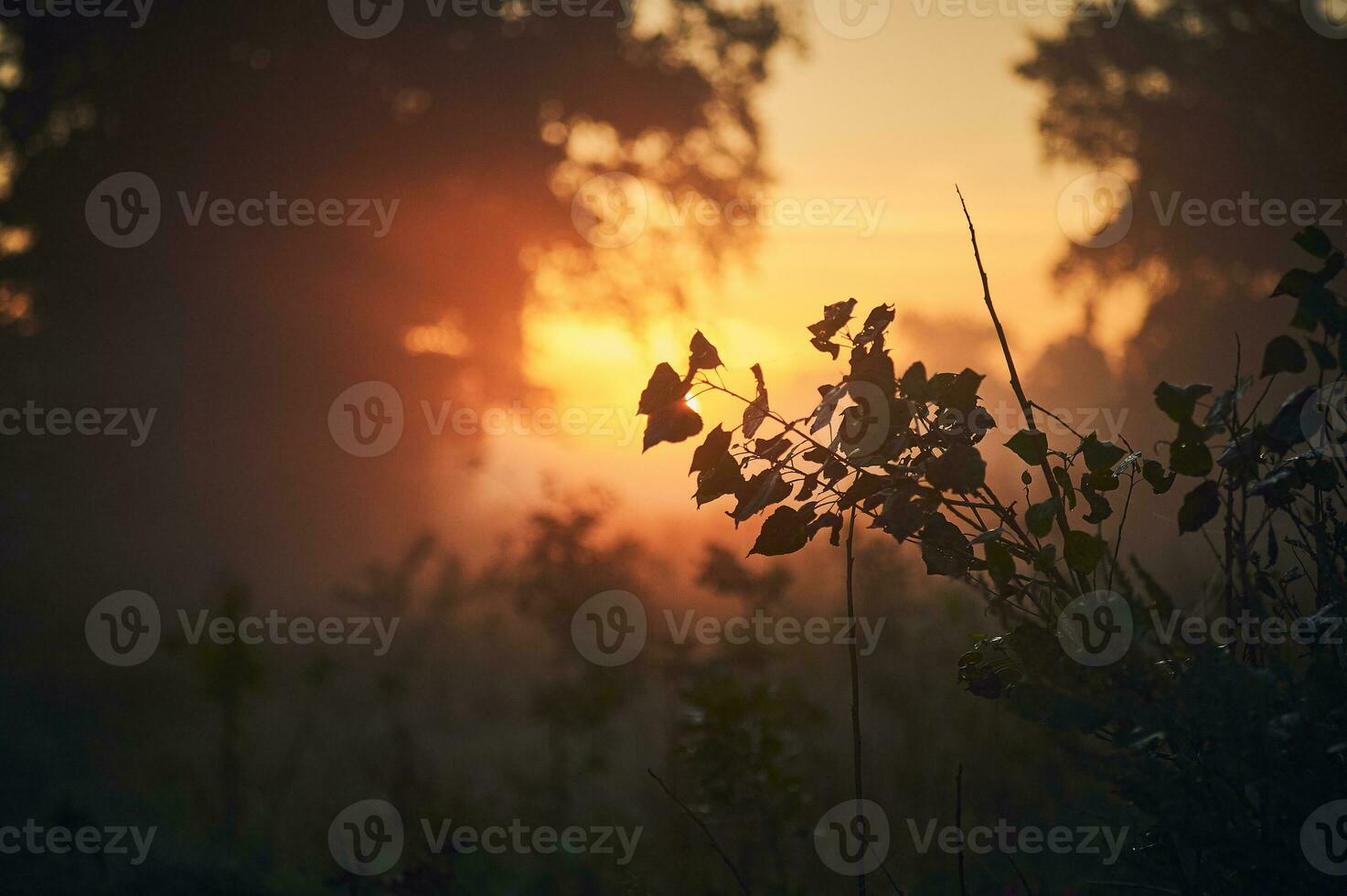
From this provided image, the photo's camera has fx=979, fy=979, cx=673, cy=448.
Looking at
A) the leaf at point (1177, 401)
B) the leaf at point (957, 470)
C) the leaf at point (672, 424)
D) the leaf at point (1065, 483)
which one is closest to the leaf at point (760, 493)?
the leaf at point (672, 424)

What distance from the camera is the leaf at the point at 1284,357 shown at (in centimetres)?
150

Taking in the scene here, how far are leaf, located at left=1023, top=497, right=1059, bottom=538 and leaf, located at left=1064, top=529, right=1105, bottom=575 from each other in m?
0.07

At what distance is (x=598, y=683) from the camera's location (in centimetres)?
497

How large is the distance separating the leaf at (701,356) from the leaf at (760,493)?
0.69 ft

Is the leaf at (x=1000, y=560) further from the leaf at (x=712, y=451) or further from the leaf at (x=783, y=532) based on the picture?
→ the leaf at (x=712, y=451)

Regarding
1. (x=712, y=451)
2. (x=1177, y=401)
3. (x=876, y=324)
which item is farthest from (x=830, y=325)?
(x=1177, y=401)

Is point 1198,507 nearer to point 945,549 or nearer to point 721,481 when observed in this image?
point 945,549

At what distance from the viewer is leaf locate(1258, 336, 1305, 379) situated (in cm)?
150

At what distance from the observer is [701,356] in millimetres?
1731

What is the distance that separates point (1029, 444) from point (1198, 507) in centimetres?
27

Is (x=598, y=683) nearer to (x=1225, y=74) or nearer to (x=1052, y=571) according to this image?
(x=1052, y=571)

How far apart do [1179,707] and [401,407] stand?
43.0ft

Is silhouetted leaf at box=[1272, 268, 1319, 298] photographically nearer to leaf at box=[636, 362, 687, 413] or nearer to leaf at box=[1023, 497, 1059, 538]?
leaf at box=[1023, 497, 1059, 538]

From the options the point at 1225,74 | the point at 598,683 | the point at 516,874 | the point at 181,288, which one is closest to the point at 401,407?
the point at 181,288
